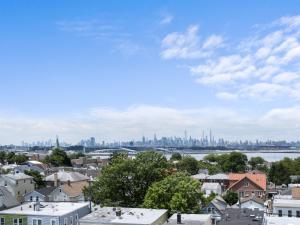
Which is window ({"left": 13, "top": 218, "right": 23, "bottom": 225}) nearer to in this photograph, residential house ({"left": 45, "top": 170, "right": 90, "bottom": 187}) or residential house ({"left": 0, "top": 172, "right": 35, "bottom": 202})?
residential house ({"left": 0, "top": 172, "right": 35, "bottom": 202})

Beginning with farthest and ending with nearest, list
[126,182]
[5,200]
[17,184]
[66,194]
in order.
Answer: [17,184]
[66,194]
[5,200]
[126,182]

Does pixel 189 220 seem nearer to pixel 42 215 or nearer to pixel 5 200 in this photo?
pixel 42 215

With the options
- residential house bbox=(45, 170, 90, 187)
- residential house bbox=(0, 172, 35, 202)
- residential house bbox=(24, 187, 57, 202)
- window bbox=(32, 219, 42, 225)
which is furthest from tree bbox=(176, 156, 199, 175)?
window bbox=(32, 219, 42, 225)

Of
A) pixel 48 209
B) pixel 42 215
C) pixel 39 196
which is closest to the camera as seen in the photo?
pixel 42 215

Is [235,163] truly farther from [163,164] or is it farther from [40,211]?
[40,211]

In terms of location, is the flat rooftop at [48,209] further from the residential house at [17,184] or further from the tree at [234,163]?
the tree at [234,163]

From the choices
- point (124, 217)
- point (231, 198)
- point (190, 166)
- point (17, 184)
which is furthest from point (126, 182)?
point (190, 166)
